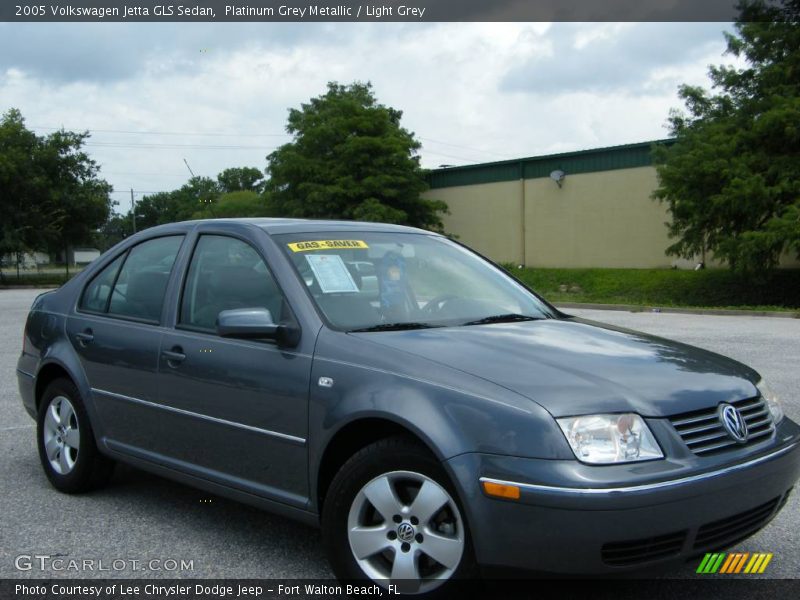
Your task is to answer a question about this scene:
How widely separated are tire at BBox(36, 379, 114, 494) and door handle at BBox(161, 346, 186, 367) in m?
0.96

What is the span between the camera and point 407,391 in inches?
119

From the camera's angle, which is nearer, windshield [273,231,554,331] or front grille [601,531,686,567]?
front grille [601,531,686,567]

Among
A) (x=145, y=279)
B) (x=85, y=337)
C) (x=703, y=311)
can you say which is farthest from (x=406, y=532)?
(x=703, y=311)

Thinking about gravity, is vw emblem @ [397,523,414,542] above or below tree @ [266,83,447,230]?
below

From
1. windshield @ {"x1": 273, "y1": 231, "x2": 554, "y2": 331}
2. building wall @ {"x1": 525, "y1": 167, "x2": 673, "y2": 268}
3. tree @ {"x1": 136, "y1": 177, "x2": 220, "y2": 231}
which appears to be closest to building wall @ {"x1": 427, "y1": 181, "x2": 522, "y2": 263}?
building wall @ {"x1": 525, "y1": 167, "x2": 673, "y2": 268}

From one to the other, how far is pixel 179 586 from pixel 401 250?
1.91 meters

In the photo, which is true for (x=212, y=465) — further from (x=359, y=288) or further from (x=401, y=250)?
(x=401, y=250)

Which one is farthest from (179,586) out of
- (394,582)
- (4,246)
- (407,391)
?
(4,246)

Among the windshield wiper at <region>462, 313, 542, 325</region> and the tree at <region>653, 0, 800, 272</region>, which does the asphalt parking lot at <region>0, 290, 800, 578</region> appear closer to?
the windshield wiper at <region>462, 313, 542, 325</region>

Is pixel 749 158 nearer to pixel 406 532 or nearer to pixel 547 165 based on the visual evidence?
pixel 547 165

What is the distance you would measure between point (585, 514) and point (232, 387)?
172 cm

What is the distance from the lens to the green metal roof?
34062mm

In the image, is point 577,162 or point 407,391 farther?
Result: point 577,162

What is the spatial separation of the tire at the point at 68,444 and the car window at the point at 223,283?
111 cm
